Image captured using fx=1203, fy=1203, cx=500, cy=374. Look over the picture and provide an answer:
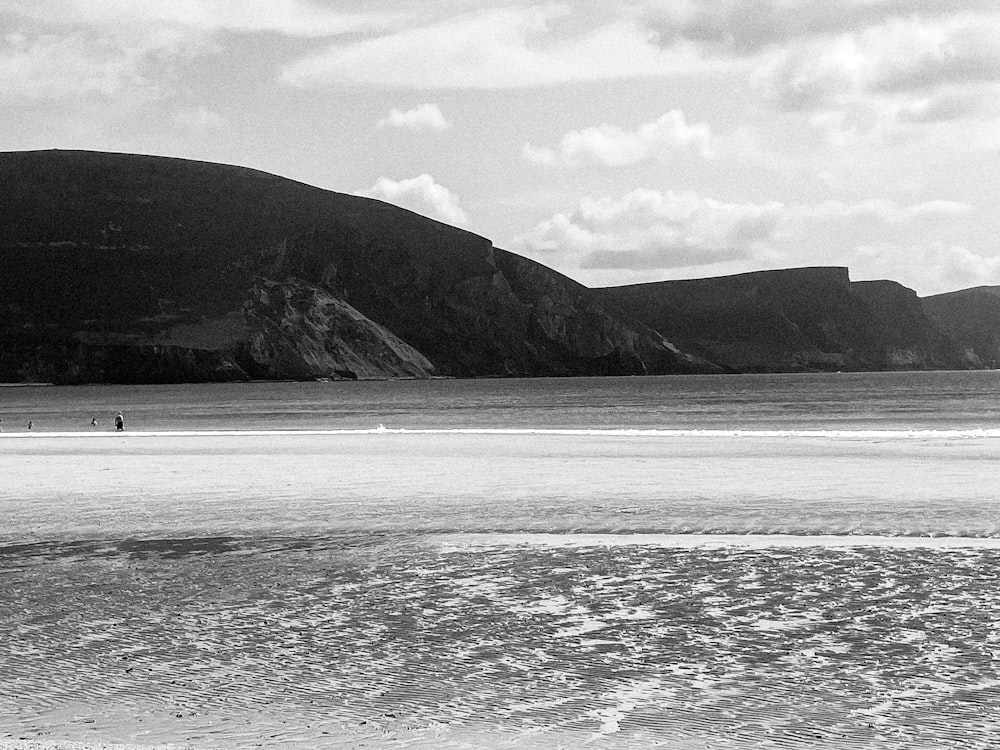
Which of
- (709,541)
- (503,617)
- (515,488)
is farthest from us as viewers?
(515,488)

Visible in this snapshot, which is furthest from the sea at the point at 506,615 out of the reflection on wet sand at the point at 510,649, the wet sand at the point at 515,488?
the wet sand at the point at 515,488

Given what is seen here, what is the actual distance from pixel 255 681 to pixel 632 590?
16.5 feet

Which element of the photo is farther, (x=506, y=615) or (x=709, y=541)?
(x=709, y=541)

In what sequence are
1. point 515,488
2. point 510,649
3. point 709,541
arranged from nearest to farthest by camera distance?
1. point 510,649
2. point 709,541
3. point 515,488

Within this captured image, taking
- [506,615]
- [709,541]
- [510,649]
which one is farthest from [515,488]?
[510,649]

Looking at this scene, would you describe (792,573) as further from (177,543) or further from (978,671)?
(177,543)

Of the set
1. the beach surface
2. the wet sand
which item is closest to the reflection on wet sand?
the beach surface

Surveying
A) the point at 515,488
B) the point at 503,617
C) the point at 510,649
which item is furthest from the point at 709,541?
the point at 515,488

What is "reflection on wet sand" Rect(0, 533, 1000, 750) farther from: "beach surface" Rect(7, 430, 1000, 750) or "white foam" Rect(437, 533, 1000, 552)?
"white foam" Rect(437, 533, 1000, 552)

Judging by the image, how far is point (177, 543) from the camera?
17.7 meters

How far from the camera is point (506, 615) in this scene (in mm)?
11906

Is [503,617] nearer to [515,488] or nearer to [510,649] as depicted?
[510,649]

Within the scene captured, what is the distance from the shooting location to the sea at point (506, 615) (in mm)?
8312

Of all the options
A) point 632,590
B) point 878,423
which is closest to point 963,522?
point 632,590
